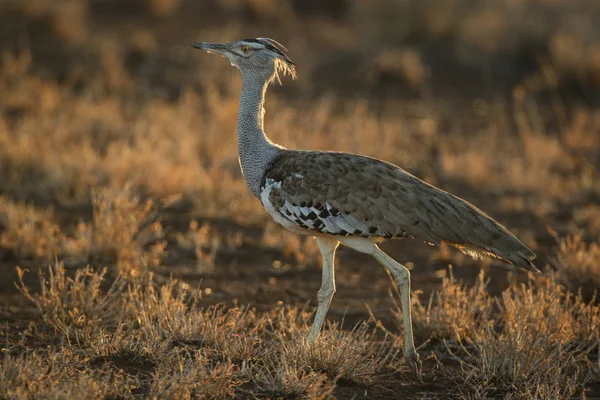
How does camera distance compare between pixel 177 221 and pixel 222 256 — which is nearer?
pixel 222 256

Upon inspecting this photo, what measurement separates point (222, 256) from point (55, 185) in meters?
1.97

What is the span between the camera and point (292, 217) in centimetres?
489

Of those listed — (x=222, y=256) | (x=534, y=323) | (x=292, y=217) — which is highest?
(x=292, y=217)

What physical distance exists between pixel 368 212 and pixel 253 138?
858mm

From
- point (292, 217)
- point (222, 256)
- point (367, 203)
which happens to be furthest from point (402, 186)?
point (222, 256)

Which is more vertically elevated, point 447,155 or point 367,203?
point 367,203

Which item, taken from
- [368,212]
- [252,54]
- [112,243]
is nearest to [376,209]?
[368,212]

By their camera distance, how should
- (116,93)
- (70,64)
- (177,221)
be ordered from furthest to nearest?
(70,64) < (116,93) < (177,221)

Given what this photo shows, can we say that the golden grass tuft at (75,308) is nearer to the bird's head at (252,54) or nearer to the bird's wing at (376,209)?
the bird's wing at (376,209)

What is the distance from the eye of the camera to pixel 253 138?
207 inches

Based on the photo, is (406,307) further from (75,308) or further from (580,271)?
(75,308)

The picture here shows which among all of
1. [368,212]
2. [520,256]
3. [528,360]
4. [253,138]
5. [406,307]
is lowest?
[528,360]

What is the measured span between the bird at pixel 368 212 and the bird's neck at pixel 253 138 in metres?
0.02

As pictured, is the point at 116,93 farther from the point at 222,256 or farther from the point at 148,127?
the point at 222,256
